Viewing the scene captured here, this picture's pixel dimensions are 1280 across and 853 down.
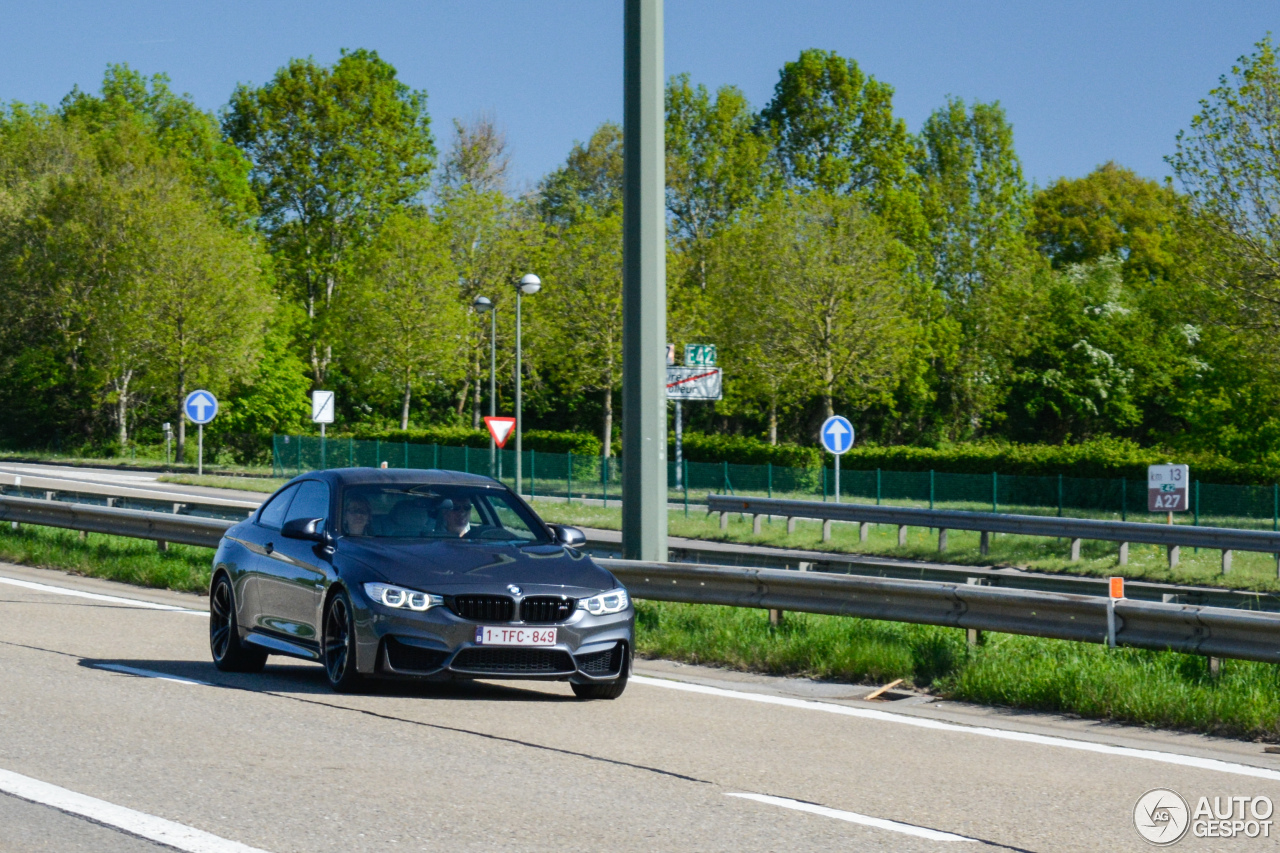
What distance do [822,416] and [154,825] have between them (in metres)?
51.5

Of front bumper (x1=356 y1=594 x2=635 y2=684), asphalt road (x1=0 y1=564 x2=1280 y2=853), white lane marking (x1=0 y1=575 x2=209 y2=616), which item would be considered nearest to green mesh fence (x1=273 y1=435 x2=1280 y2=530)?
white lane marking (x1=0 y1=575 x2=209 y2=616)

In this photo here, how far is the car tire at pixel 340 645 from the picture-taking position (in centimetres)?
932

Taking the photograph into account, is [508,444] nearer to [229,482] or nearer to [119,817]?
[229,482]

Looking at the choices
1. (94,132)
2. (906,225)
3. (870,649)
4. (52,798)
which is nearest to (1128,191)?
(906,225)

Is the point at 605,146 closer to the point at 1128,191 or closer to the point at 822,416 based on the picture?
the point at 1128,191

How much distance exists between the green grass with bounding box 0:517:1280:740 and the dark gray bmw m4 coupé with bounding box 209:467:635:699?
1924 mm

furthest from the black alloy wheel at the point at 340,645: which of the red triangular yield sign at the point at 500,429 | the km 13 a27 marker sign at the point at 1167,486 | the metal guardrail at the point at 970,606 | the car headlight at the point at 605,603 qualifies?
the red triangular yield sign at the point at 500,429

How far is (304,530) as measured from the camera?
9828 millimetres

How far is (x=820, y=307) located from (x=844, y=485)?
15363 millimetres

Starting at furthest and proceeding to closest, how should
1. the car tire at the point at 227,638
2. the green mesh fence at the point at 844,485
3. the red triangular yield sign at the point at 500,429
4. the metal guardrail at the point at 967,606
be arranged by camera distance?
the red triangular yield sign at the point at 500,429
the green mesh fence at the point at 844,485
the car tire at the point at 227,638
the metal guardrail at the point at 967,606

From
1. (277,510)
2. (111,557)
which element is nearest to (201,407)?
(111,557)

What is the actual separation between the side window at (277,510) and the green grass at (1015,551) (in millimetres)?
15762

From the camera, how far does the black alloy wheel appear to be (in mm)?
9320

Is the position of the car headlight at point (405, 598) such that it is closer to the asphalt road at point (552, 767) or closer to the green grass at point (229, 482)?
the asphalt road at point (552, 767)
